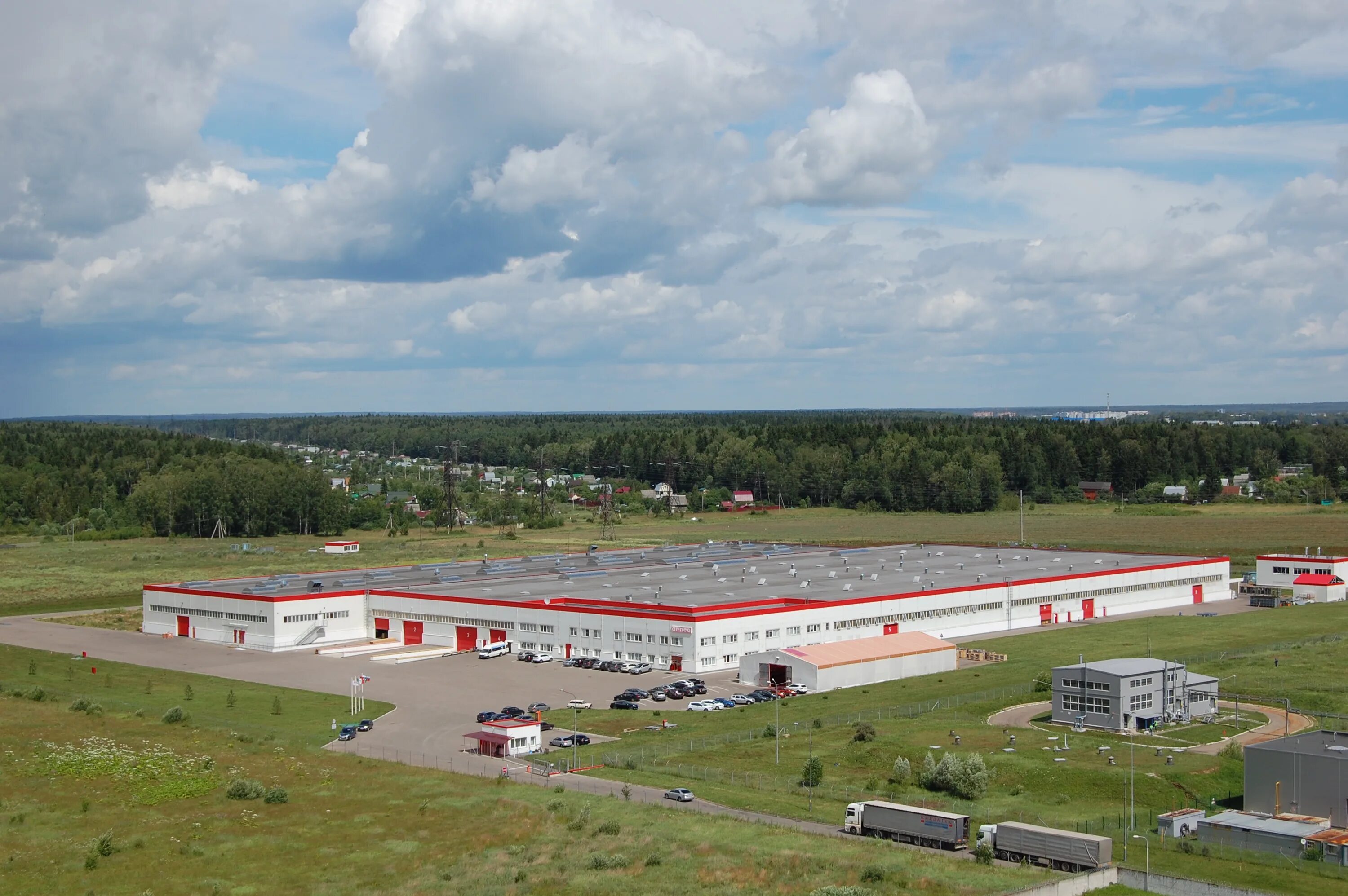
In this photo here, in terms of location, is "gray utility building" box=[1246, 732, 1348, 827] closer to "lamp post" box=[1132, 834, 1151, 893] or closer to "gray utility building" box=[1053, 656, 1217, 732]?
"lamp post" box=[1132, 834, 1151, 893]

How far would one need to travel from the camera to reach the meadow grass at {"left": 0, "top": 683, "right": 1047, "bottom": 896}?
3462cm

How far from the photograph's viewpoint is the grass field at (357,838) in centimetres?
3472

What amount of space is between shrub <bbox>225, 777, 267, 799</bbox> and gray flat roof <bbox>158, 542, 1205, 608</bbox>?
104 ft

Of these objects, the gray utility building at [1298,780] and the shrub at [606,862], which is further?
the gray utility building at [1298,780]

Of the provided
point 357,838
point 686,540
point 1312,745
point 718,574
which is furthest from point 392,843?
point 686,540

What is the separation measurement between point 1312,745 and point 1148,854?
35.7ft

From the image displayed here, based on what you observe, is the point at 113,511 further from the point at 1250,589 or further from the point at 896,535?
the point at 1250,589

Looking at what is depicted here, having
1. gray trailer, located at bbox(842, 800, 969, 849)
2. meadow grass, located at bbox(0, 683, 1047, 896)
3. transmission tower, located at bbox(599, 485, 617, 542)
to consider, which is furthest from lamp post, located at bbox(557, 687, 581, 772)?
transmission tower, located at bbox(599, 485, 617, 542)

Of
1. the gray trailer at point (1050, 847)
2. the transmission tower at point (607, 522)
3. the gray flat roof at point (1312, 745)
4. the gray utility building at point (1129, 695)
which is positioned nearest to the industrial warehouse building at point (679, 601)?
the gray utility building at point (1129, 695)

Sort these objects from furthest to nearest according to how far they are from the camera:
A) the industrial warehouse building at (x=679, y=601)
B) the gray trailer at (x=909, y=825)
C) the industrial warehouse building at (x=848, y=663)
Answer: the industrial warehouse building at (x=679, y=601)
the industrial warehouse building at (x=848, y=663)
the gray trailer at (x=909, y=825)

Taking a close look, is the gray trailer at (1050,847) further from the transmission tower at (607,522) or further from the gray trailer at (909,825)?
the transmission tower at (607,522)

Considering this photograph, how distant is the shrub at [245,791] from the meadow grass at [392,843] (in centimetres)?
28

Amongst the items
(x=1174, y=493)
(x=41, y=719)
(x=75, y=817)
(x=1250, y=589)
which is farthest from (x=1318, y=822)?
(x=1174, y=493)

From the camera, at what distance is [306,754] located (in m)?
50.8
